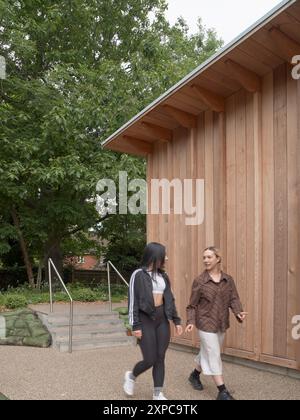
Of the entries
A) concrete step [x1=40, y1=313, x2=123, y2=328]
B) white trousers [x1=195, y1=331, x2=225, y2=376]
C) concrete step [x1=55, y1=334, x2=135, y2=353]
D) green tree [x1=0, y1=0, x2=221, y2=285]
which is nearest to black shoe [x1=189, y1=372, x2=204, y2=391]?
white trousers [x1=195, y1=331, x2=225, y2=376]

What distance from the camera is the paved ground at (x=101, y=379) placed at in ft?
17.5

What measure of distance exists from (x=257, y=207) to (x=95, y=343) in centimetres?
401

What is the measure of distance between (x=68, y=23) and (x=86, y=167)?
5215mm

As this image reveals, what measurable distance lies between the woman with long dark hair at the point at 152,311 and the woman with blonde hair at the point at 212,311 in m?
0.31

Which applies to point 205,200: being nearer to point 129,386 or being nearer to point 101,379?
point 101,379

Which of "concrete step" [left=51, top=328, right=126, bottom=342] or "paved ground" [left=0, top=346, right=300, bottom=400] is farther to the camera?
"concrete step" [left=51, top=328, right=126, bottom=342]

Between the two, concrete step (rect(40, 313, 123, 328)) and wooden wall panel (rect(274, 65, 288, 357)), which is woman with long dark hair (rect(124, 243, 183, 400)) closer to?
wooden wall panel (rect(274, 65, 288, 357))

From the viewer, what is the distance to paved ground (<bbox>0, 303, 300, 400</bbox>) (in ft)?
17.5

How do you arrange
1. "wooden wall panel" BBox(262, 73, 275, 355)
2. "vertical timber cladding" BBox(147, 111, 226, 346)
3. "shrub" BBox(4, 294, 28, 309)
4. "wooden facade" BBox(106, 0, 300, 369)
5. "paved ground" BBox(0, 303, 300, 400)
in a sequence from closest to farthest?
"paved ground" BBox(0, 303, 300, 400) < "wooden facade" BBox(106, 0, 300, 369) < "wooden wall panel" BBox(262, 73, 275, 355) < "vertical timber cladding" BBox(147, 111, 226, 346) < "shrub" BBox(4, 294, 28, 309)

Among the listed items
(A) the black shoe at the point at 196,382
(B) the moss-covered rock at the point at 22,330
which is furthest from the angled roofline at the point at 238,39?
(B) the moss-covered rock at the point at 22,330

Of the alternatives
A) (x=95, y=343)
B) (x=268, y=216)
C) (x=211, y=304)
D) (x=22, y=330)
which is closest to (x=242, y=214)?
(x=268, y=216)

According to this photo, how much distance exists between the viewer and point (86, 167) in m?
12.9

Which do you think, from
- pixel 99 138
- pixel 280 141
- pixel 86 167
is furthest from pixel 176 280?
pixel 99 138

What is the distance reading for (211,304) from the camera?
5.05 metres
